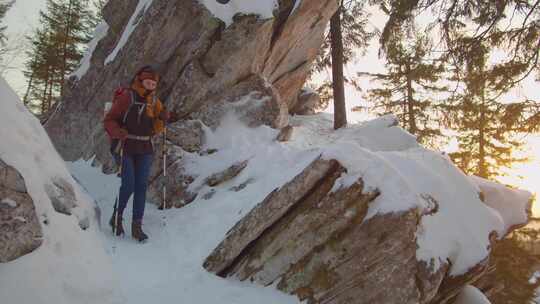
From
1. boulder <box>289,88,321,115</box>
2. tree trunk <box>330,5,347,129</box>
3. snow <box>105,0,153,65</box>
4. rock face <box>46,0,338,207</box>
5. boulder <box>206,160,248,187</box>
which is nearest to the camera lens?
boulder <box>206,160,248,187</box>

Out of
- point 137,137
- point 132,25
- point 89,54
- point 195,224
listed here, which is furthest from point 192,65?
point 89,54

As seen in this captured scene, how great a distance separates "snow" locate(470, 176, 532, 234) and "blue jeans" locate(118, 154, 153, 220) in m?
6.28

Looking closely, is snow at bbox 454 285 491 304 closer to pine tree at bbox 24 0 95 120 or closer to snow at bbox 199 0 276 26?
snow at bbox 199 0 276 26

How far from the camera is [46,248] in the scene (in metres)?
3.28

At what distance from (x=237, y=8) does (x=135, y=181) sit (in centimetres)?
587

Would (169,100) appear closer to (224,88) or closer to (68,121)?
(224,88)

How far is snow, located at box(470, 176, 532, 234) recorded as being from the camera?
6160 mm

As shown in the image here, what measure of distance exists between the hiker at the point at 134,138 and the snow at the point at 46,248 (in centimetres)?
79

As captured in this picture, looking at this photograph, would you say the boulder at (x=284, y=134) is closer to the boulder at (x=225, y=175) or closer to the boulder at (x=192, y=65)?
the boulder at (x=192, y=65)

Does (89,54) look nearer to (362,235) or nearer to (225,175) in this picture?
(225,175)

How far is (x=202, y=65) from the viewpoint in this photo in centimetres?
882

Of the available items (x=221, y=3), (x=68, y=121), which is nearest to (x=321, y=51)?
(x=221, y=3)

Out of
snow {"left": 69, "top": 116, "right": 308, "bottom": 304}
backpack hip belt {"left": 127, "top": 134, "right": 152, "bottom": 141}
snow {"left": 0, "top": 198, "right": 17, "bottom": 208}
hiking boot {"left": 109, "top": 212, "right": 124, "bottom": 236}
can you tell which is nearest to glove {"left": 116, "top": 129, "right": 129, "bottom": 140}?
backpack hip belt {"left": 127, "top": 134, "right": 152, "bottom": 141}

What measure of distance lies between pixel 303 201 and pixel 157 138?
4.76 m
